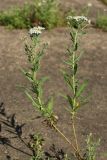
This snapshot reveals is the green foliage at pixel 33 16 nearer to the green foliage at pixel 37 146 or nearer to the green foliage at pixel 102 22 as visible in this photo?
the green foliage at pixel 102 22

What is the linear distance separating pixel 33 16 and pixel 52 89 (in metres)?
2.19

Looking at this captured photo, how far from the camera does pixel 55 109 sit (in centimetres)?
594

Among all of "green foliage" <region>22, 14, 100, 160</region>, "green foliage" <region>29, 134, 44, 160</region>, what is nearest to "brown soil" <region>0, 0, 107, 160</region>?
"green foliage" <region>29, 134, 44, 160</region>

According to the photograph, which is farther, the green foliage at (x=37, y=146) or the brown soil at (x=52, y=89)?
the brown soil at (x=52, y=89)

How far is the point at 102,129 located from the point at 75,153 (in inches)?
25.1

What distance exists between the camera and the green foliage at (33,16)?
316 inches

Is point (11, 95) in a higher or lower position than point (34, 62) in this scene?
lower

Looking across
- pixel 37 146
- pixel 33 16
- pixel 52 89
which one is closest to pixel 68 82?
pixel 37 146

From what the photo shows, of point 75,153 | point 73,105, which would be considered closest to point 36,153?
point 75,153

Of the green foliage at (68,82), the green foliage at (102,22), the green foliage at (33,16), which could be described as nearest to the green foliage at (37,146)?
the green foliage at (68,82)

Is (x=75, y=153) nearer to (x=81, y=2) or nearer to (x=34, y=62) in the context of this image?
(x=34, y=62)

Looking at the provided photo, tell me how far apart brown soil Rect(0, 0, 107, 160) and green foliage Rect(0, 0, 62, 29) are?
16 centimetres

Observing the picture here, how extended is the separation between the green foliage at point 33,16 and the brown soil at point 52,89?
6.1 inches

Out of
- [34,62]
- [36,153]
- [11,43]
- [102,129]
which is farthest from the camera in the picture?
[11,43]
